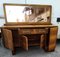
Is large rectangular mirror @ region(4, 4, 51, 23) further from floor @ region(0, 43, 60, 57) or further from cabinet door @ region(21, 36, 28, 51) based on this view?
floor @ region(0, 43, 60, 57)

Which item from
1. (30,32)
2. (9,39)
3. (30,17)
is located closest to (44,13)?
(30,17)

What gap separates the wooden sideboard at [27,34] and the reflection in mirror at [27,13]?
0.85ft

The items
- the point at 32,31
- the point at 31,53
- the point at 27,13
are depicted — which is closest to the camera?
the point at 32,31

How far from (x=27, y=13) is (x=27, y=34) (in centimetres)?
49

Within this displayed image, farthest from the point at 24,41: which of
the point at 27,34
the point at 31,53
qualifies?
the point at 31,53

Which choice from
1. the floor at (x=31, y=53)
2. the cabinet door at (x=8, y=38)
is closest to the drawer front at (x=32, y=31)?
the cabinet door at (x=8, y=38)

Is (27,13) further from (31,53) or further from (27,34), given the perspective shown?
(31,53)

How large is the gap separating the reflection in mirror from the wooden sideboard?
26 cm

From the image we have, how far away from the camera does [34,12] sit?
221 cm

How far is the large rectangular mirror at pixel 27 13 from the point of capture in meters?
2.16

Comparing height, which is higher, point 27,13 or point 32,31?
point 27,13

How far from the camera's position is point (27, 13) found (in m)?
2.19

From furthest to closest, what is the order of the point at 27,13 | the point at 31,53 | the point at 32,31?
the point at 27,13 → the point at 31,53 → the point at 32,31

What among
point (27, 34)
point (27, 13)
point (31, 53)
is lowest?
point (31, 53)
